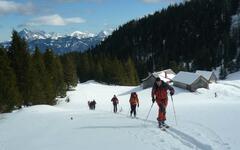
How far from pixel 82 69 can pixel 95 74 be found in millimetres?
8437

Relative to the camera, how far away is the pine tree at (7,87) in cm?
4231

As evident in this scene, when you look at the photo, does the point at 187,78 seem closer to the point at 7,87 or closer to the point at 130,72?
the point at 130,72

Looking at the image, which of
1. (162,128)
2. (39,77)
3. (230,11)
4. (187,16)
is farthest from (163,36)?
(162,128)

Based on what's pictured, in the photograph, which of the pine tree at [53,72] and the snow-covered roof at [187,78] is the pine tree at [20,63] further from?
the snow-covered roof at [187,78]

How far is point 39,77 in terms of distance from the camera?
5262cm

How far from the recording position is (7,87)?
4228 cm

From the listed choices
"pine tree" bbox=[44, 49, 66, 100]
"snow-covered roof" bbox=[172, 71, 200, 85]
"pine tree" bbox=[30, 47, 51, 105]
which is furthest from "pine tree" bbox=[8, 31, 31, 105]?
"snow-covered roof" bbox=[172, 71, 200, 85]

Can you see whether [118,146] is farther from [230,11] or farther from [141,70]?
[230,11]

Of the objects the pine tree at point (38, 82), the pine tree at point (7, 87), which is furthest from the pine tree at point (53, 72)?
the pine tree at point (7, 87)

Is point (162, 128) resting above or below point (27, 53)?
below

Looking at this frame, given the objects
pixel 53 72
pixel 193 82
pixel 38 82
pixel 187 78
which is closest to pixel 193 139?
pixel 38 82

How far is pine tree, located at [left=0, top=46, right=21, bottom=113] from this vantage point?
42312 mm

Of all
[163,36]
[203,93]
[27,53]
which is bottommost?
[203,93]

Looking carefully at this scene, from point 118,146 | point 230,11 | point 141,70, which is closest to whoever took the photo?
point 118,146
